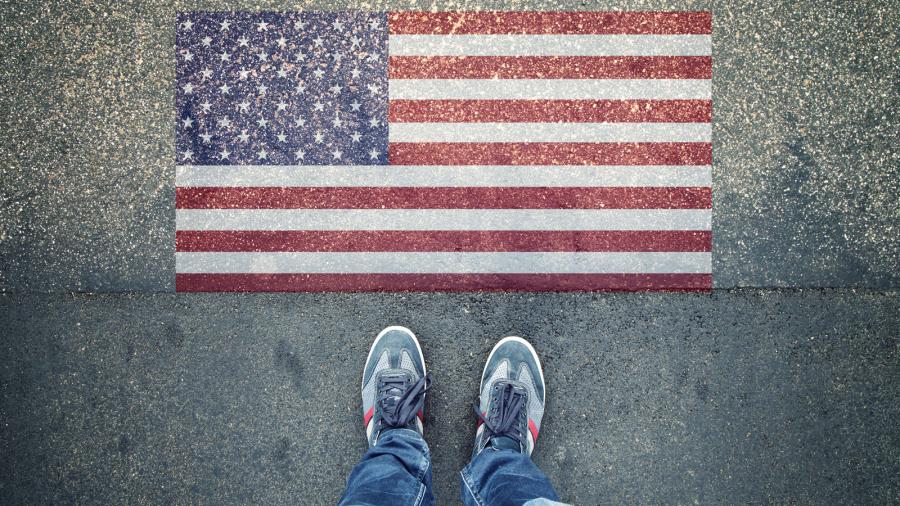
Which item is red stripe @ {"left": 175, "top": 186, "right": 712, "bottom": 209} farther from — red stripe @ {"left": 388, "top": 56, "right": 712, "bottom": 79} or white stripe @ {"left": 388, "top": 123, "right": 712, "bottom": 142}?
red stripe @ {"left": 388, "top": 56, "right": 712, "bottom": 79}

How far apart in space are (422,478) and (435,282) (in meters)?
0.90

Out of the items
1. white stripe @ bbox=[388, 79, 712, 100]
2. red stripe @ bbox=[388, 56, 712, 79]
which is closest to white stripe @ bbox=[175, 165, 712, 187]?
white stripe @ bbox=[388, 79, 712, 100]

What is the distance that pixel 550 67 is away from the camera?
249cm

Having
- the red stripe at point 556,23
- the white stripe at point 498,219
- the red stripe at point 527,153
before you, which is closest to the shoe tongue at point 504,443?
the white stripe at point 498,219

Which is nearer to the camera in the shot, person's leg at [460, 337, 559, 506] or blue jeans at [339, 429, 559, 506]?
blue jeans at [339, 429, 559, 506]

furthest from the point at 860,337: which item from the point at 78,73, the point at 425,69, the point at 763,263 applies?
the point at 78,73

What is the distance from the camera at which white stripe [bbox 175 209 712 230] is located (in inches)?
97.7

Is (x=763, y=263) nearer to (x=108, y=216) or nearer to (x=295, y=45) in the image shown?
(x=295, y=45)

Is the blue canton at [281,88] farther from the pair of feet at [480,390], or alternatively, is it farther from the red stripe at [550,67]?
the pair of feet at [480,390]

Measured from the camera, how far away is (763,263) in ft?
8.18

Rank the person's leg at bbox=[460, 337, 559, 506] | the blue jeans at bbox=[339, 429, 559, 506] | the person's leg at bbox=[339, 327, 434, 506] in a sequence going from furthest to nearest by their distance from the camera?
1. the person's leg at bbox=[460, 337, 559, 506]
2. the person's leg at bbox=[339, 327, 434, 506]
3. the blue jeans at bbox=[339, 429, 559, 506]

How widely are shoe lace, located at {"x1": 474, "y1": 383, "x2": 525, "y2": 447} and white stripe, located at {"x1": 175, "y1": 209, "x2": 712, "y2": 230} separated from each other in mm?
819

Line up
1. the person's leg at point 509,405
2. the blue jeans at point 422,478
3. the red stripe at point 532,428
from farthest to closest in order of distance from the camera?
the red stripe at point 532,428 → the person's leg at point 509,405 → the blue jeans at point 422,478

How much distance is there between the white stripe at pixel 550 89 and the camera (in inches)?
97.8
